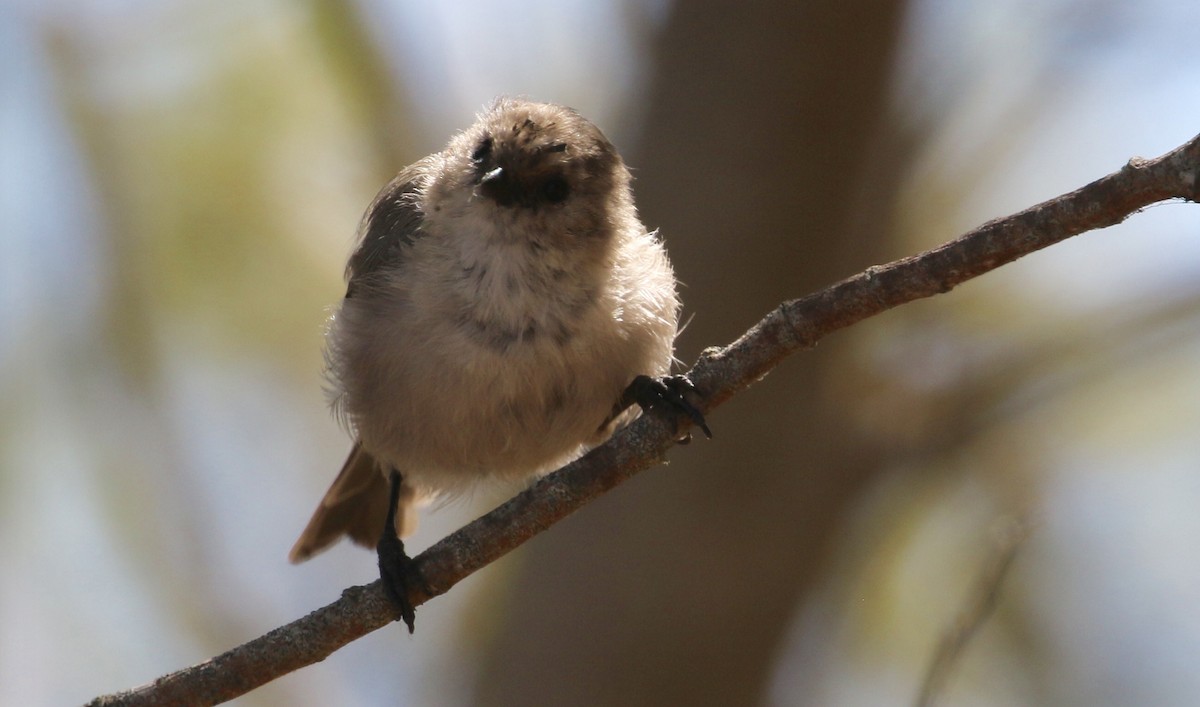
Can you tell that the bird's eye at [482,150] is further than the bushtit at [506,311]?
Yes

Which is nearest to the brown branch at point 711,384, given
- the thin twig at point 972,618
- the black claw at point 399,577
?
the black claw at point 399,577

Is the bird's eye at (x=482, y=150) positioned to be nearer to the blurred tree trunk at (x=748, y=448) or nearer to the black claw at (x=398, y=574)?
the black claw at (x=398, y=574)

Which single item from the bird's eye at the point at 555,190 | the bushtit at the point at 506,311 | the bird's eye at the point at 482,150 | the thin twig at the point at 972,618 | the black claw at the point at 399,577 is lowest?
the thin twig at the point at 972,618

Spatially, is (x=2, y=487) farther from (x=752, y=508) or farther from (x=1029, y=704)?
(x=1029, y=704)

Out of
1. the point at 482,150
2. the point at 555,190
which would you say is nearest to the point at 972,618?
the point at 555,190

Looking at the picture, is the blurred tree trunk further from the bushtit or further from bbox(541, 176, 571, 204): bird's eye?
bbox(541, 176, 571, 204): bird's eye

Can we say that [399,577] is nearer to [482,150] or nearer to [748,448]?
[482,150]

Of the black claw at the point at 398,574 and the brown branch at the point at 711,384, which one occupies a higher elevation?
the brown branch at the point at 711,384
